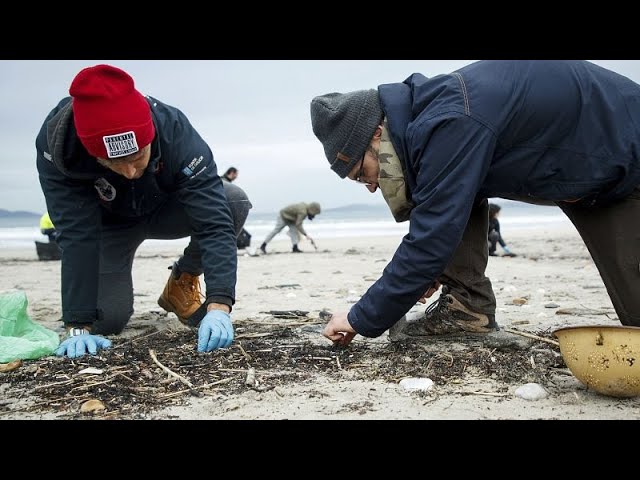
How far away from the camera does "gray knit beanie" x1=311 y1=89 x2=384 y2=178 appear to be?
2738 mm

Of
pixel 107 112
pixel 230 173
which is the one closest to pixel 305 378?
pixel 107 112

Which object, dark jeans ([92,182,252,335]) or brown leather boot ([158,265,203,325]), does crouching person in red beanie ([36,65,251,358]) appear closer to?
dark jeans ([92,182,252,335])

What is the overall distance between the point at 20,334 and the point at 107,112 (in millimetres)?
1559

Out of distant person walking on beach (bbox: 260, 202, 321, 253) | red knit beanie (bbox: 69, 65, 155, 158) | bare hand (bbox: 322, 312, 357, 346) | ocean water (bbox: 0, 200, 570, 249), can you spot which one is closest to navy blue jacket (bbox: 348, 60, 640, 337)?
bare hand (bbox: 322, 312, 357, 346)

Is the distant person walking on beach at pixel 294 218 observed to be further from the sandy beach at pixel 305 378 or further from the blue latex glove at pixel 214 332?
the blue latex glove at pixel 214 332

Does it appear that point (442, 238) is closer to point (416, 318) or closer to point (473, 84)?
point (473, 84)

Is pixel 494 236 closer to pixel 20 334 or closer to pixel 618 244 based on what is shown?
pixel 618 244

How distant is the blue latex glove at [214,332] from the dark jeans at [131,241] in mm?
1004

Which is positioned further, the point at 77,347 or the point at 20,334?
the point at 20,334

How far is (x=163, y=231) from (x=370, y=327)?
229 centimetres

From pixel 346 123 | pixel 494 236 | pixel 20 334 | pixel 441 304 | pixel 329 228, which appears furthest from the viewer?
pixel 329 228

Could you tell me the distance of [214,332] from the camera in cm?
337

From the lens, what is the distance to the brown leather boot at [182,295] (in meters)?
4.52

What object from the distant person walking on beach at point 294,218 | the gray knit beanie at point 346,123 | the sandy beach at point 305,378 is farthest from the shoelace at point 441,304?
the distant person walking on beach at point 294,218
